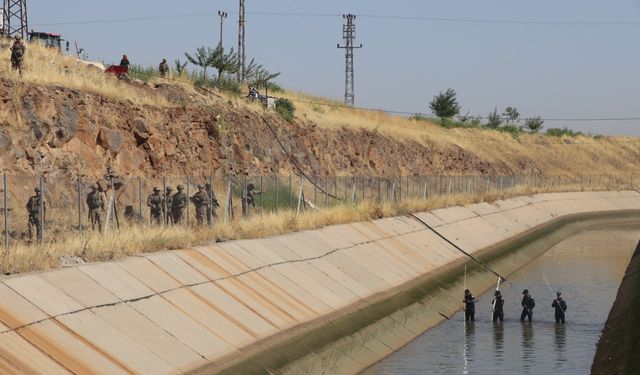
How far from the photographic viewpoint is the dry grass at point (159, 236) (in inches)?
856

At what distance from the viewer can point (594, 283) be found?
46344 millimetres

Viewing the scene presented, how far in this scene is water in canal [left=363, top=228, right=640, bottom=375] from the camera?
26531 millimetres

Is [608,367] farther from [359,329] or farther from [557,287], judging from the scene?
[557,287]

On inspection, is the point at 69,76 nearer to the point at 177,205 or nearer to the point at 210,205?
the point at 177,205

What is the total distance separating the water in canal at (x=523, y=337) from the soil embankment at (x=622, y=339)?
0.47 m

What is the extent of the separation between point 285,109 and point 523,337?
40.5 meters

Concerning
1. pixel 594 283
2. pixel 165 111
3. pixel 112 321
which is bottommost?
pixel 594 283

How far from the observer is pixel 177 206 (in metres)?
35.1

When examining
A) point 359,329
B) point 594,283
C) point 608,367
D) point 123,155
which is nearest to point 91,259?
point 359,329

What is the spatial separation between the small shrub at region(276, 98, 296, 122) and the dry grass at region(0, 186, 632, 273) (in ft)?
66.3

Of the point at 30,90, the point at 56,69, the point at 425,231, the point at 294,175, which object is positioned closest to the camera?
the point at 30,90

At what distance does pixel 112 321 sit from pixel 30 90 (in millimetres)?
22636

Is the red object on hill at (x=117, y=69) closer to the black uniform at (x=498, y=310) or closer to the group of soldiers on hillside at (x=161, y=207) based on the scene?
the group of soldiers on hillside at (x=161, y=207)

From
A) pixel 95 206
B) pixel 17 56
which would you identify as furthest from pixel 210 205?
pixel 17 56
